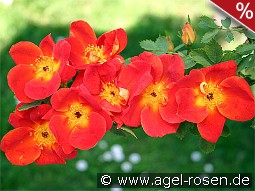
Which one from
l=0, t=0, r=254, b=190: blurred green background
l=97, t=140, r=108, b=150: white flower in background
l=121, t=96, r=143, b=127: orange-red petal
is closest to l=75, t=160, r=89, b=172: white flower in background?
l=0, t=0, r=254, b=190: blurred green background

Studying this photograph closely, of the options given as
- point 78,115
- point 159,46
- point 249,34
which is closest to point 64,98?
point 78,115

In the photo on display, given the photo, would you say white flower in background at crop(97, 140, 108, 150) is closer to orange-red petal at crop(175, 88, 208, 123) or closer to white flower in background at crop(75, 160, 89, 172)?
white flower in background at crop(75, 160, 89, 172)

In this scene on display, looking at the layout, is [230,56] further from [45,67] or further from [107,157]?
[107,157]

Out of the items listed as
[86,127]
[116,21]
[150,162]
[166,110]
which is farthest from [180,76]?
[116,21]

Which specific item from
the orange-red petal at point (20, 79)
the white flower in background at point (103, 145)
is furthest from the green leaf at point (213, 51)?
the white flower in background at point (103, 145)

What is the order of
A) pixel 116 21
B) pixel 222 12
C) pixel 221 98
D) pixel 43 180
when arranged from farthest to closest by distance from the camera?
1. pixel 116 21
2. pixel 43 180
3. pixel 222 12
4. pixel 221 98

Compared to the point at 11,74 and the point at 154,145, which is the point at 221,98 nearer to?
the point at 11,74

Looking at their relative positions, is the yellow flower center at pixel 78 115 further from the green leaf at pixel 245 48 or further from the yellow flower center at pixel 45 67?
the green leaf at pixel 245 48
